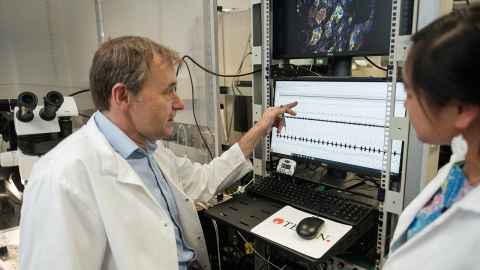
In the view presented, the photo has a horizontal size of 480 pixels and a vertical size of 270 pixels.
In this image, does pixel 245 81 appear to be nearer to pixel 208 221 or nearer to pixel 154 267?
pixel 208 221

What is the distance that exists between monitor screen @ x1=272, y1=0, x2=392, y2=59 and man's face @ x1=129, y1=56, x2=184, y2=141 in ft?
1.83

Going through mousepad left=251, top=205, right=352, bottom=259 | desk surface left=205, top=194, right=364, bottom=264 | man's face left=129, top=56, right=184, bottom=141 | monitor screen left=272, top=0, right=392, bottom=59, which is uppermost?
monitor screen left=272, top=0, right=392, bottom=59

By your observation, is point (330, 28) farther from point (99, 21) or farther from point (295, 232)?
point (99, 21)

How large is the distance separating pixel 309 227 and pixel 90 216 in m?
0.63

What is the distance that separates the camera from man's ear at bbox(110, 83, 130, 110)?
0.98 m

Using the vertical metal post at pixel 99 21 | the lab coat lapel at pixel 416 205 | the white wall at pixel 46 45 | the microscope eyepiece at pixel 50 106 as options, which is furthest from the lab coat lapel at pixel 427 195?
the white wall at pixel 46 45

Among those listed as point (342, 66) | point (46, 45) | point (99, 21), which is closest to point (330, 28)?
point (342, 66)

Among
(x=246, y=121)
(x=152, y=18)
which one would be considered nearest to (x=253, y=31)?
(x=246, y=121)

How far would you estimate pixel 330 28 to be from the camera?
1.24m

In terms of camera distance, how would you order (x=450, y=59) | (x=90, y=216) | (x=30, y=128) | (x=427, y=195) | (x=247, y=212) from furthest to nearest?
(x=30, y=128) → (x=247, y=212) → (x=90, y=216) → (x=427, y=195) → (x=450, y=59)

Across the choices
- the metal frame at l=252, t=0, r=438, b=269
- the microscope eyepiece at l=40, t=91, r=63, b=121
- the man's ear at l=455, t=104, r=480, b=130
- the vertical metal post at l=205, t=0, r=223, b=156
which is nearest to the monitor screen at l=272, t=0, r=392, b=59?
the metal frame at l=252, t=0, r=438, b=269

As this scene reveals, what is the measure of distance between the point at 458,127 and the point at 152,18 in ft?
6.03

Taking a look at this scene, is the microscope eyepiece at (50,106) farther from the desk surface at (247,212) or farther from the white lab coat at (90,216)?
the desk surface at (247,212)

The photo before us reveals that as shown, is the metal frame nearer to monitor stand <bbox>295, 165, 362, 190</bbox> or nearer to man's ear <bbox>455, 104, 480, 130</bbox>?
monitor stand <bbox>295, 165, 362, 190</bbox>
